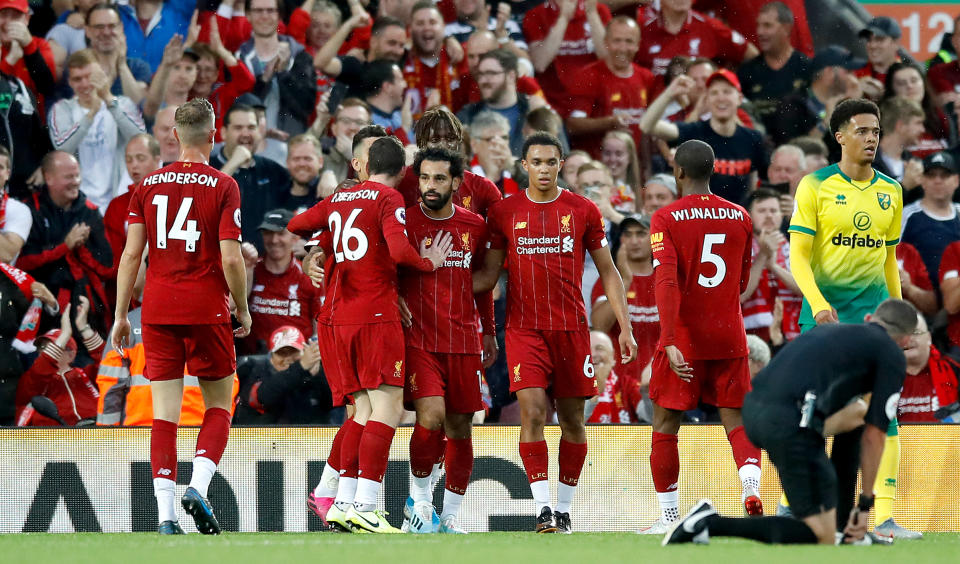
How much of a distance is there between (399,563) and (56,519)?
186 inches

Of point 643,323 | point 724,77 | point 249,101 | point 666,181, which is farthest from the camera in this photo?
point 724,77

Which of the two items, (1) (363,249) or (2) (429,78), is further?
(2) (429,78)

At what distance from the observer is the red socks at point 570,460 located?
327 inches

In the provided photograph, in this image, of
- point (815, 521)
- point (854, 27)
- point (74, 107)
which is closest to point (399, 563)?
point (815, 521)

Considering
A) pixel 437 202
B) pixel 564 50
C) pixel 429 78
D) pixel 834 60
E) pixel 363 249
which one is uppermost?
pixel 564 50

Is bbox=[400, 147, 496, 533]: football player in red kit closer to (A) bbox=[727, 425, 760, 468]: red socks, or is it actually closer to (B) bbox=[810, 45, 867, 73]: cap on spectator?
(A) bbox=[727, 425, 760, 468]: red socks

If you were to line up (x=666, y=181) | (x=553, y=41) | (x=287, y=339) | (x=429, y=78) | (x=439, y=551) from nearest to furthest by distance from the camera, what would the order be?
1. (x=439, y=551)
2. (x=287, y=339)
3. (x=666, y=181)
4. (x=429, y=78)
5. (x=553, y=41)

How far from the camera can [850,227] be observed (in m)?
7.80

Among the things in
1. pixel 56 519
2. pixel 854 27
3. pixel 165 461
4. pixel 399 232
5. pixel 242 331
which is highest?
pixel 854 27

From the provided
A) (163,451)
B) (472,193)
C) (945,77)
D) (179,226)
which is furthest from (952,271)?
(163,451)

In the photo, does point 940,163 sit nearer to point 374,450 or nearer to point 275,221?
point 275,221

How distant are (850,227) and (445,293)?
246cm

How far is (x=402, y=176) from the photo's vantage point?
8.52 m

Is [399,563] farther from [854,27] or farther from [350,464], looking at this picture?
[854,27]
